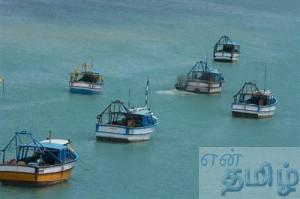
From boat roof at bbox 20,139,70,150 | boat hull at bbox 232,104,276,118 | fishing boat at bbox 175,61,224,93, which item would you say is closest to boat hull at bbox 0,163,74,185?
boat roof at bbox 20,139,70,150

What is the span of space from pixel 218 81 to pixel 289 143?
8.38 m

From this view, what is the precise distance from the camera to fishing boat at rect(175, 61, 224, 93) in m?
41.6

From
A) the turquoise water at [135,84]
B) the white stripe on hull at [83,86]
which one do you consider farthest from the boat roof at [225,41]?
the white stripe on hull at [83,86]

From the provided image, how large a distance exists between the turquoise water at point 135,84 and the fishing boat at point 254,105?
1.23 ft

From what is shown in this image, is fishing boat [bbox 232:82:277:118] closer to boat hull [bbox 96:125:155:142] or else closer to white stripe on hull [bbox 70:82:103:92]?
white stripe on hull [bbox 70:82:103:92]

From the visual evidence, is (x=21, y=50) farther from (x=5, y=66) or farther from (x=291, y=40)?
(x=291, y=40)

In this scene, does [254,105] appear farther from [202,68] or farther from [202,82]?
[202,68]

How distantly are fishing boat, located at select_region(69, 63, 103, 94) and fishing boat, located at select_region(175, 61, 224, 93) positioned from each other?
3.30 meters

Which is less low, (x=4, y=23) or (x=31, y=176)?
(x=4, y=23)

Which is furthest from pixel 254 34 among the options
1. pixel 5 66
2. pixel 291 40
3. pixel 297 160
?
pixel 297 160

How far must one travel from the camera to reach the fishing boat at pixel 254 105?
37312 mm

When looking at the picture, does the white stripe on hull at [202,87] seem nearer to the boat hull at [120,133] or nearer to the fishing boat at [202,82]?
the fishing boat at [202,82]

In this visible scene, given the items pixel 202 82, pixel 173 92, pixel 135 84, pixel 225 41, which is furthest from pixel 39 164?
pixel 225 41

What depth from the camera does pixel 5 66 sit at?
141 ft
